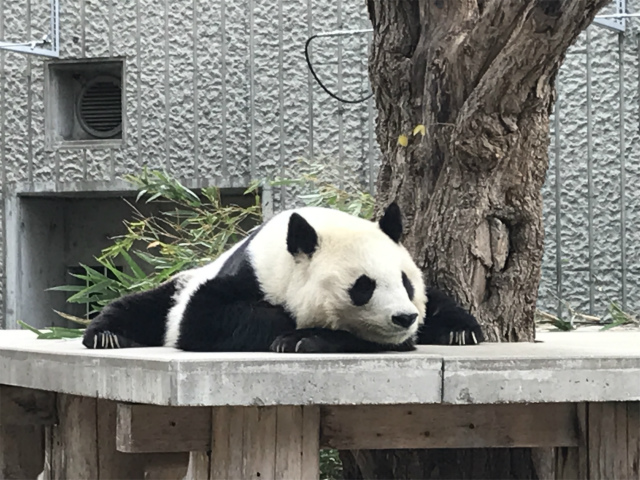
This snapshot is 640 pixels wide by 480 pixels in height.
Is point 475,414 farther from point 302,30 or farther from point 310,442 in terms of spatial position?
point 302,30

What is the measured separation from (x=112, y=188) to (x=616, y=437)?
413 cm

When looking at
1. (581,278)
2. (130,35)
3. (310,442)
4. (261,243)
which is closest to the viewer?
(310,442)

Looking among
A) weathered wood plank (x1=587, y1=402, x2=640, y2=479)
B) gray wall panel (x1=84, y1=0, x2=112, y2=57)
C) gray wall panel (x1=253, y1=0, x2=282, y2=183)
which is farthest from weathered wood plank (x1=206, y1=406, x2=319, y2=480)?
gray wall panel (x1=84, y1=0, x2=112, y2=57)

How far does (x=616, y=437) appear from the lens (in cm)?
236

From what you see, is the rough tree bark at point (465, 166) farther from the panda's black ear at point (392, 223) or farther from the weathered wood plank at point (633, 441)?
the weathered wood plank at point (633, 441)

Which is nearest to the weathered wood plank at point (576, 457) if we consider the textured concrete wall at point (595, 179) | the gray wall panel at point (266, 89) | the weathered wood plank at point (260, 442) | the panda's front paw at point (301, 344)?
the panda's front paw at point (301, 344)

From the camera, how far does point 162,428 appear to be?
223 cm

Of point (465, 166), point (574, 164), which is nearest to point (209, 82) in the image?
point (574, 164)

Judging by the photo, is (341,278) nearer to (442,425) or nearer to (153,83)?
(442,425)

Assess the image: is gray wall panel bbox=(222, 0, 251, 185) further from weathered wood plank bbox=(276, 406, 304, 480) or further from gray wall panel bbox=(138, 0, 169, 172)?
weathered wood plank bbox=(276, 406, 304, 480)

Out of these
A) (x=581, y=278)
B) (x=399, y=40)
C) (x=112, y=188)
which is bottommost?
(x=581, y=278)

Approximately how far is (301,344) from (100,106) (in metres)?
4.28

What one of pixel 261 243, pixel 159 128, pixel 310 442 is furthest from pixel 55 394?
pixel 159 128

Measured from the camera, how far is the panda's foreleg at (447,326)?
8.82 feet
